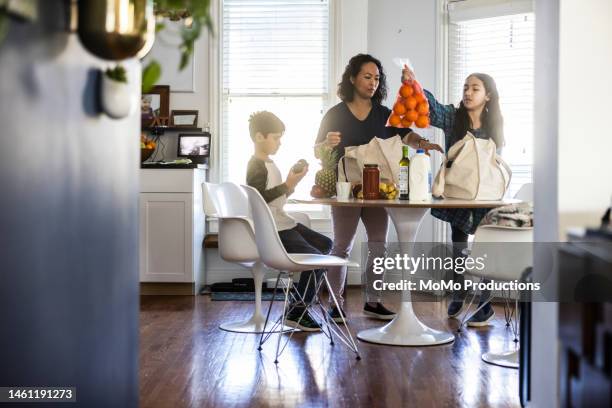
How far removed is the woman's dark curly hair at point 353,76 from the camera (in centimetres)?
491

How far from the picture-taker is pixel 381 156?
15.4ft

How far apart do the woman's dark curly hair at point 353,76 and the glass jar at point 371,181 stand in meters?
0.84

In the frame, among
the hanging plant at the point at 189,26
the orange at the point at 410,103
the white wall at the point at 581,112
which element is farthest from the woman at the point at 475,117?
the hanging plant at the point at 189,26

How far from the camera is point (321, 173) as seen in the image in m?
4.56

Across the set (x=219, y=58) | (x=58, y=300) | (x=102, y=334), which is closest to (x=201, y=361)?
(x=102, y=334)

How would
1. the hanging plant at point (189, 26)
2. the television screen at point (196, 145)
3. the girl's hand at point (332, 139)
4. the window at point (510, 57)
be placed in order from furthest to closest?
the television screen at point (196, 145), the window at point (510, 57), the girl's hand at point (332, 139), the hanging plant at point (189, 26)

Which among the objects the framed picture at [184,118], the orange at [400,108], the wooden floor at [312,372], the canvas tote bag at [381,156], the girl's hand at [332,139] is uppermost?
the framed picture at [184,118]

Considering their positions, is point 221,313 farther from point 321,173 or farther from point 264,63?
point 264,63

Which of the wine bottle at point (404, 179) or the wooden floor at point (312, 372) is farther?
the wine bottle at point (404, 179)

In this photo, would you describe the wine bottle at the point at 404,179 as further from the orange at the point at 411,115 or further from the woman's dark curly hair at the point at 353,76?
the woman's dark curly hair at the point at 353,76

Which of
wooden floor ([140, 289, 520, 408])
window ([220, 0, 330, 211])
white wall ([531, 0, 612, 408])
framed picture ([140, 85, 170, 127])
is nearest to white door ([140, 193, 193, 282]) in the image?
window ([220, 0, 330, 211])

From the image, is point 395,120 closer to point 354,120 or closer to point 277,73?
point 354,120

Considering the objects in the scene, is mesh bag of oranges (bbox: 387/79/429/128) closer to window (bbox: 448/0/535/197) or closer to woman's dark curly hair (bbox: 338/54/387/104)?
woman's dark curly hair (bbox: 338/54/387/104)

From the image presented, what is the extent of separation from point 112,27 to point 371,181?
2.80 metres
